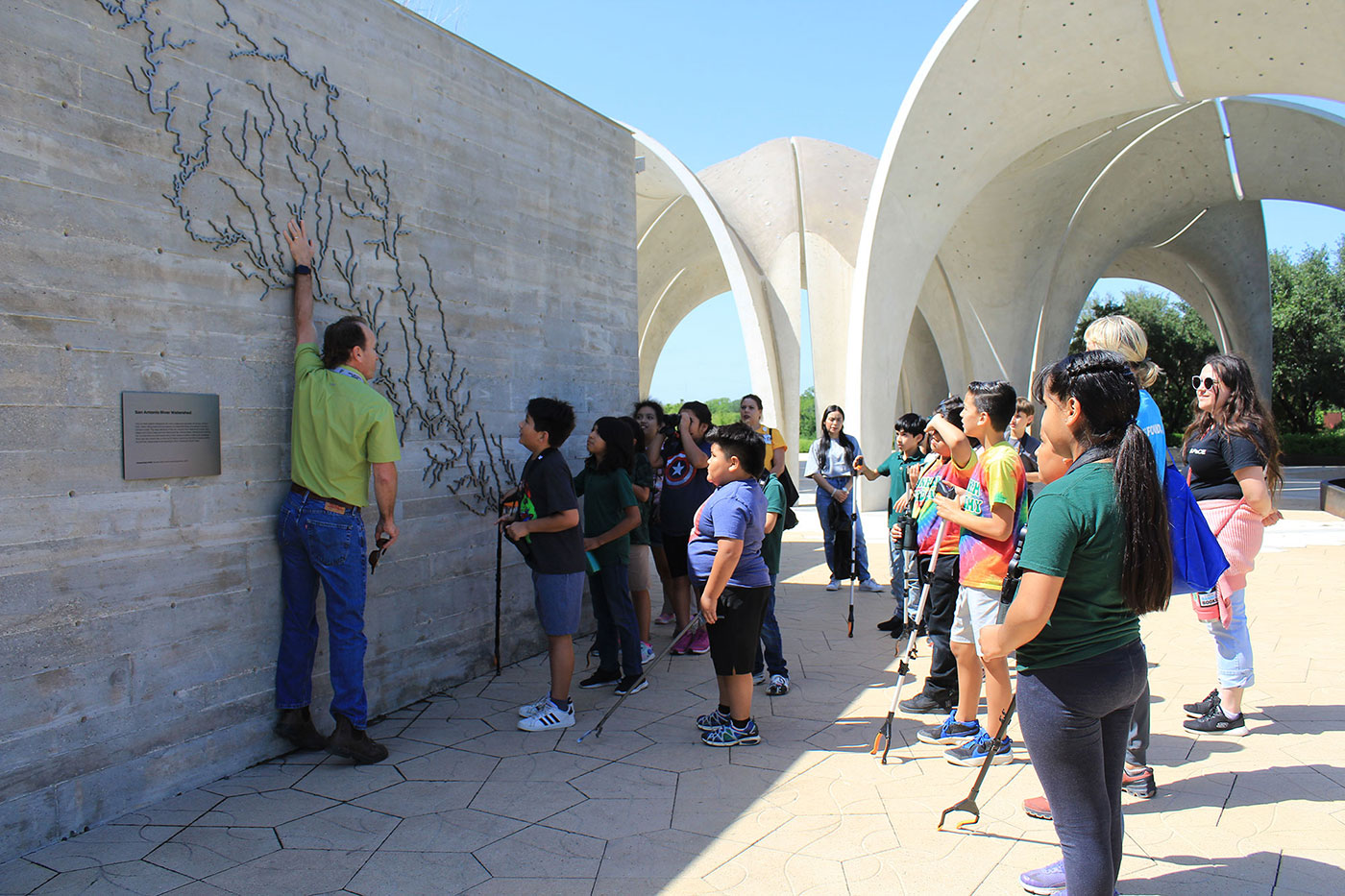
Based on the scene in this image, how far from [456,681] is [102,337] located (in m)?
2.79

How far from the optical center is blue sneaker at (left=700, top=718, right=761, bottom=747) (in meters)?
4.09

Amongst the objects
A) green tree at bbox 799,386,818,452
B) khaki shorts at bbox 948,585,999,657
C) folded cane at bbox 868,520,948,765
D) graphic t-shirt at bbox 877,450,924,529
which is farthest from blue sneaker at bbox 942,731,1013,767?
green tree at bbox 799,386,818,452

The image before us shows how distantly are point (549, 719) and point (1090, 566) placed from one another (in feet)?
9.74

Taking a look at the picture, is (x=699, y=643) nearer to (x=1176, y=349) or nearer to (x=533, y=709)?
(x=533, y=709)

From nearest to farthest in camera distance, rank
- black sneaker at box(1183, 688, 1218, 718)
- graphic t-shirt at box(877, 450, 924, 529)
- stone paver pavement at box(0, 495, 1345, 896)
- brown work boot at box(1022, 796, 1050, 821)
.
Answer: stone paver pavement at box(0, 495, 1345, 896)
brown work boot at box(1022, 796, 1050, 821)
black sneaker at box(1183, 688, 1218, 718)
graphic t-shirt at box(877, 450, 924, 529)

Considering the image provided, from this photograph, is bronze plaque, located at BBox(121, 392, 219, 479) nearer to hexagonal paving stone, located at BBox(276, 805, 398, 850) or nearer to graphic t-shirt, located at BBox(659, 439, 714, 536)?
hexagonal paving stone, located at BBox(276, 805, 398, 850)

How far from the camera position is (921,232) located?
15922 millimetres

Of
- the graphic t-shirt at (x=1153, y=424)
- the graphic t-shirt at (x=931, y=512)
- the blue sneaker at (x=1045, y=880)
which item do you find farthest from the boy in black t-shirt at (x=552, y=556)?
the graphic t-shirt at (x=1153, y=424)

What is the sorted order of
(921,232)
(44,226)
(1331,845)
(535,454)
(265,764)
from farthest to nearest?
(921,232)
(535,454)
(265,764)
(44,226)
(1331,845)

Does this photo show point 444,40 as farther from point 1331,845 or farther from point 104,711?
point 1331,845

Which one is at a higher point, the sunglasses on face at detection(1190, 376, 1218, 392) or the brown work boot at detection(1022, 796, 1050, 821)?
the sunglasses on face at detection(1190, 376, 1218, 392)

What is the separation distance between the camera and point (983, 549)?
365cm

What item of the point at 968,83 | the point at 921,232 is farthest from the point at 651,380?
the point at 968,83

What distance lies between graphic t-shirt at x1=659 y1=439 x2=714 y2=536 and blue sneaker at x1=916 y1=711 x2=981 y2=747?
2.13 meters
